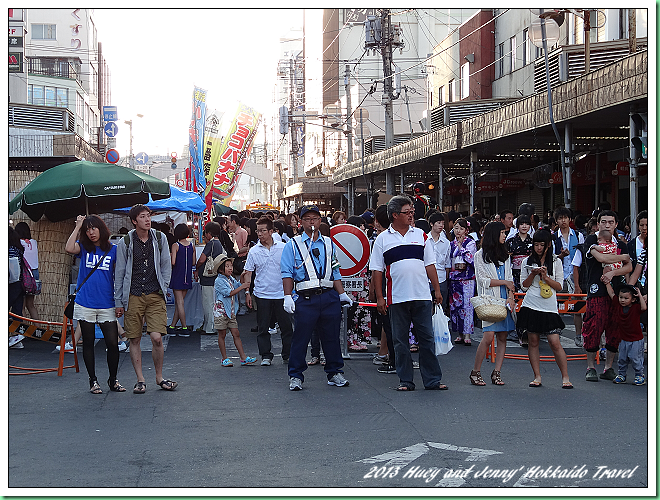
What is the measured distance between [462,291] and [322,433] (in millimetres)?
5471

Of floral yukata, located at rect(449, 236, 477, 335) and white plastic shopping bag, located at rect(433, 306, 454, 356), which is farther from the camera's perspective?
floral yukata, located at rect(449, 236, 477, 335)

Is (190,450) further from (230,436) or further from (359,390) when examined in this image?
(359,390)

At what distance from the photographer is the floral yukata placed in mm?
11250

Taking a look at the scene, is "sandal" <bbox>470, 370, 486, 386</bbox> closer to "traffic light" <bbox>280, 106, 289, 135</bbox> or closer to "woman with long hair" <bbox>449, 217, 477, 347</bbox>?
"woman with long hair" <bbox>449, 217, 477, 347</bbox>

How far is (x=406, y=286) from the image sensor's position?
8039 mm

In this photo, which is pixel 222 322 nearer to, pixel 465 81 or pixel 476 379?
pixel 476 379

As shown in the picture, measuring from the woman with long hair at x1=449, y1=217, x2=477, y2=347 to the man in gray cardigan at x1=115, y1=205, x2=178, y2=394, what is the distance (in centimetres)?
469

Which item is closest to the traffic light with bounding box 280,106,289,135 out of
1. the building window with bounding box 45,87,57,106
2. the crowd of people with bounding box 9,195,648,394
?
the building window with bounding box 45,87,57,106

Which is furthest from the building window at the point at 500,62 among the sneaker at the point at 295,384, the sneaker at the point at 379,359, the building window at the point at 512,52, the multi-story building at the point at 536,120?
the sneaker at the point at 295,384

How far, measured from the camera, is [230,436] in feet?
20.8

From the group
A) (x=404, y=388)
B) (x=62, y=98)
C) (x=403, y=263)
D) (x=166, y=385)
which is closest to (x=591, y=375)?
(x=404, y=388)

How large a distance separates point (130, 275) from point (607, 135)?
559 inches

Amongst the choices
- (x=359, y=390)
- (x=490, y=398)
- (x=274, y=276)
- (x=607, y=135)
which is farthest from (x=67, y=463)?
(x=607, y=135)

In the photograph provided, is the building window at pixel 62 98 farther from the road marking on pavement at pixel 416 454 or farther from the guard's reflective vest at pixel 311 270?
the road marking on pavement at pixel 416 454
